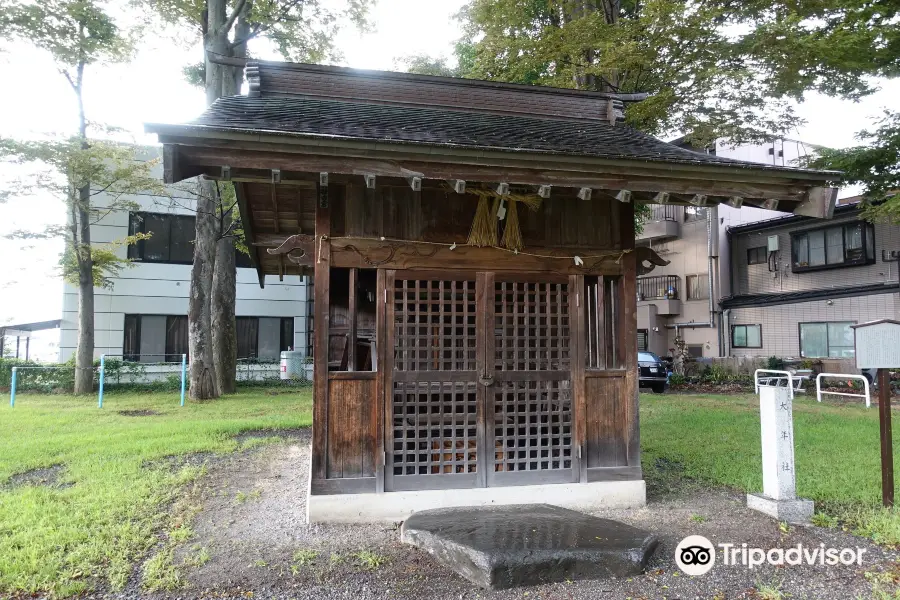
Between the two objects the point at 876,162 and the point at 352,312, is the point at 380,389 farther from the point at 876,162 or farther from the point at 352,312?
the point at 876,162

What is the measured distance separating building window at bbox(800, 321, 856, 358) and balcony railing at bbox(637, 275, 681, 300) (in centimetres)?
532

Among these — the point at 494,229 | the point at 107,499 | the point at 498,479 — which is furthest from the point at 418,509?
the point at 107,499

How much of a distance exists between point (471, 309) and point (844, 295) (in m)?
18.7

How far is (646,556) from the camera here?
13.7ft

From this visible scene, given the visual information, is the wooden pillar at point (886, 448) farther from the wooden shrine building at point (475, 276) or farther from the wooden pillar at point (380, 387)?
the wooden pillar at point (380, 387)

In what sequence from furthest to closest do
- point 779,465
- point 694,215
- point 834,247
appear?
point 694,215
point 834,247
point 779,465

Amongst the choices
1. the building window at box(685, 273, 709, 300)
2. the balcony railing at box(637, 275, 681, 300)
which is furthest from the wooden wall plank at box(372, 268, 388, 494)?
the balcony railing at box(637, 275, 681, 300)

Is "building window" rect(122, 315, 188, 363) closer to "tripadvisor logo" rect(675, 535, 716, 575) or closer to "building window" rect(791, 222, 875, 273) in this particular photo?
"tripadvisor logo" rect(675, 535, 716, 575)

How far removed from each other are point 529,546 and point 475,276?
258 cm

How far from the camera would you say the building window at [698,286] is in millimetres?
23594

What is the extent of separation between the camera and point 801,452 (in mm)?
8062

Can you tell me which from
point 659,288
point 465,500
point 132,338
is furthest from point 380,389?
point 659,288

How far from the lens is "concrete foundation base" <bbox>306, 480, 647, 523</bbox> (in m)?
5.16

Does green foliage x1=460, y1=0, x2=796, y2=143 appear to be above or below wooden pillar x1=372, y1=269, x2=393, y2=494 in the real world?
above
